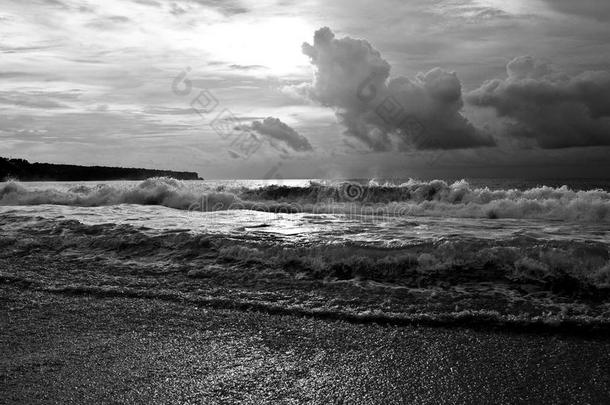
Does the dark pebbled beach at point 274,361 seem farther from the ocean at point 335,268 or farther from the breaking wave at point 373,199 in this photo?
the breaking wave at point 373,199

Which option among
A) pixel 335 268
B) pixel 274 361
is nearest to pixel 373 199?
pixel 335 268

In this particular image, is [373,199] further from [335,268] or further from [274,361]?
[274,361]

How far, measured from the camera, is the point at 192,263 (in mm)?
9000

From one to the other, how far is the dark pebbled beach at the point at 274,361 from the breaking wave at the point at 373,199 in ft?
47.1

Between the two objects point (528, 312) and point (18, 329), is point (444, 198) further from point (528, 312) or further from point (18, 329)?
point (18, 329)

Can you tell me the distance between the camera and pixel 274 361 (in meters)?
4.61

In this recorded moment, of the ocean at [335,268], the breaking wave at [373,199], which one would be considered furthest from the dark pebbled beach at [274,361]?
the breaking wave at [373,199]

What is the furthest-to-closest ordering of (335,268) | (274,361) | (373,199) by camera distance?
(373,199)
(335,268)
(274,361)

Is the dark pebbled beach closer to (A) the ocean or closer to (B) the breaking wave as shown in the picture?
(A) the ocean

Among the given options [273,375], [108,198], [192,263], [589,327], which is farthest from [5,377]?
[108,198]

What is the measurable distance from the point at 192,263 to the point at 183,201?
16.0m

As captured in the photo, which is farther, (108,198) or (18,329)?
(108,198)

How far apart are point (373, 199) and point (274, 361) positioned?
23321mm

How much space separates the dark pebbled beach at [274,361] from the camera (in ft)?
13.0
